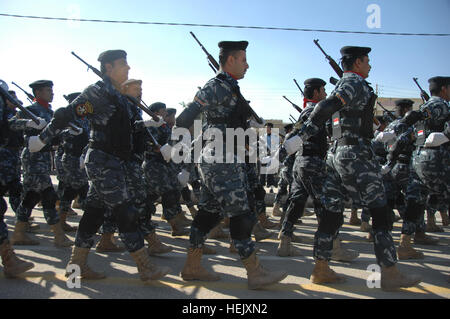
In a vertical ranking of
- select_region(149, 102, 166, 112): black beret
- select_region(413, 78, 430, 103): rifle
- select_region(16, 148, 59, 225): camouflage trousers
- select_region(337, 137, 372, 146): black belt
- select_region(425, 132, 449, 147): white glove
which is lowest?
select_region(16, 148, 59, 225): camouflage trousers

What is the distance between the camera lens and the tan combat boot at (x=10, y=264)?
3.48 m

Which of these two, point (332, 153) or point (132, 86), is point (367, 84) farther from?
point (132, 86)

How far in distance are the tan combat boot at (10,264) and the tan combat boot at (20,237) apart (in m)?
1.50

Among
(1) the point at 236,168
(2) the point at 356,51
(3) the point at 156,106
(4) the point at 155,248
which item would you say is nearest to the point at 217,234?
(4) the point at 155,248

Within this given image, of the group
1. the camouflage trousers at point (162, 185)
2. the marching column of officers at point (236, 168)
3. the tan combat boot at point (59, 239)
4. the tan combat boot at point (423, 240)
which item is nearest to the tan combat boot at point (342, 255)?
the marching column of officers at point (236, 168)

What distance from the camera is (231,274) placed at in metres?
3.83

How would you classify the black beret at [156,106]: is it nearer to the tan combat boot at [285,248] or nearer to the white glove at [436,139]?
the tan combat boot at [285,248]

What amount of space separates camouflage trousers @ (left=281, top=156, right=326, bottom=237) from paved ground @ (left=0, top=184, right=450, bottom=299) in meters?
0.51

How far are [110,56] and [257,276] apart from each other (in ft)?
8.05

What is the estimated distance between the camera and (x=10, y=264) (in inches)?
137

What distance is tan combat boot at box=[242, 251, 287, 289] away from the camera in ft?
10.7

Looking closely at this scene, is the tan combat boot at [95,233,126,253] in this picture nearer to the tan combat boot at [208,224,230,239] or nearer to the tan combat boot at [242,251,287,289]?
the tan combat boot at [208,224,230,239]

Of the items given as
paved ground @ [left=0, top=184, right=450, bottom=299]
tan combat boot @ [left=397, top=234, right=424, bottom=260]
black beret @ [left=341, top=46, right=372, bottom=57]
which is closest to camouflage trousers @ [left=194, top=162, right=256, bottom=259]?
paved ground @ [left=0, top=184, right=450, bottom=299]
